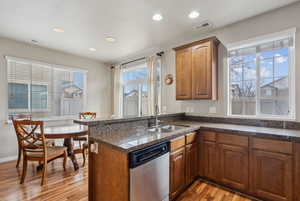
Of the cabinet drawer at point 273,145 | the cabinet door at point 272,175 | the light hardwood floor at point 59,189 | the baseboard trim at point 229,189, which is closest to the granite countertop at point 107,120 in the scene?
the light hardwood floor at point 59,189

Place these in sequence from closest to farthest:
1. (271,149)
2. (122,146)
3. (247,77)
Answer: (122,146) < (271,149) < (247,77)

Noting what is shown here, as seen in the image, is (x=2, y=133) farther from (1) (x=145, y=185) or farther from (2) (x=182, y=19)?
(2) (x=182, y=19)

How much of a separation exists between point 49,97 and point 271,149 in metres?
4.90

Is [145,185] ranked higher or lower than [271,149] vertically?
lower

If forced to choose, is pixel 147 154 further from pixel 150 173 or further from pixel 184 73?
pixel 184 73

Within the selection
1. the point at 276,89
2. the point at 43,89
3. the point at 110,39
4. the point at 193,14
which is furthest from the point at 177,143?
the point at 43,89

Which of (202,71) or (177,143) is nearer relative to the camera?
(177,143)

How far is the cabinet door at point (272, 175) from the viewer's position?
5.64 feet

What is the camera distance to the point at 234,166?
82.8 inches

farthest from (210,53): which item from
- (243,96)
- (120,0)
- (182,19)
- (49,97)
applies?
(49,97)

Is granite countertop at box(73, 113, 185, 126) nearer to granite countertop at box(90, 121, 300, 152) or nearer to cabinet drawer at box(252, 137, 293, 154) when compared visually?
granite countertop at box(90, 121, 300, 152)

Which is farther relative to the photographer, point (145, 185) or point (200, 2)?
point (200, 2)

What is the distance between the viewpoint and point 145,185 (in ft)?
4.85

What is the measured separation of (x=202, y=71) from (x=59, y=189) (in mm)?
3121
